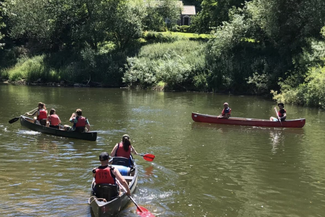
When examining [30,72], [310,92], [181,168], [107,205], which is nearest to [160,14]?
[30,72]

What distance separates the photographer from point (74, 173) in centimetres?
1176

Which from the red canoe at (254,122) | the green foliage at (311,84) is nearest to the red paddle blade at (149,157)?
the red canoe at (254,122)

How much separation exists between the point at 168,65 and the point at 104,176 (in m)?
32.6

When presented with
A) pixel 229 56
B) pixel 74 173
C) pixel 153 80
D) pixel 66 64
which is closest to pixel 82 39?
pixel 66 64

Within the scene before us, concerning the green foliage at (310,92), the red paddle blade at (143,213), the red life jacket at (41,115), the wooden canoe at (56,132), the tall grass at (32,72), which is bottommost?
the red paddle blade at (143,213)

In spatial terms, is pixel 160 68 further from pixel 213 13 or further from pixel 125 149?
pixel 125 149

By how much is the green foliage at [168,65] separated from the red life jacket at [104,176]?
104 feet

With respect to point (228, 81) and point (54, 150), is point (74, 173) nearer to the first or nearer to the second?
point (54, 150)

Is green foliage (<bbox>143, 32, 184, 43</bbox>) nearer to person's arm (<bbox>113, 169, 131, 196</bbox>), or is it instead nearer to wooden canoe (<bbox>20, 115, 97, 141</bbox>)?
wooden canoe (<bbox>20, 115, 97, 141</bbox>)

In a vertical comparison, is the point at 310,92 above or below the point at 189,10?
below

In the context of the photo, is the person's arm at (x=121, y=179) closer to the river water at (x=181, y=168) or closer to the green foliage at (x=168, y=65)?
the river water at (x=181, y=168)

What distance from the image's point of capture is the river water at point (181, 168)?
30.9ft

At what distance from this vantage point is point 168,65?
132 feet

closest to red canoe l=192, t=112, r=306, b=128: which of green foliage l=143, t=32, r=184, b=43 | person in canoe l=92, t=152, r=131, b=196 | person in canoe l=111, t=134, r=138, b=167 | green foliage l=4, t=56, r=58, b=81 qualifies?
person in canoe l=111, t=134, r=138, b=167
